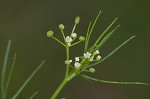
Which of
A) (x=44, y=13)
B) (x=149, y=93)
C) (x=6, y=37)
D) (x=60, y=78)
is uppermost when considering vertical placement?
(x=44, y=13)

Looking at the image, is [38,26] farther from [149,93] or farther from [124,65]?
[149,93]

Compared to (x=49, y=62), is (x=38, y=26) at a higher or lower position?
higher

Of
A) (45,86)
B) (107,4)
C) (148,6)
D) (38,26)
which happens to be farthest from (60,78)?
(148,6)

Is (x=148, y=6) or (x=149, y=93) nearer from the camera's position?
(x=149, y=93)

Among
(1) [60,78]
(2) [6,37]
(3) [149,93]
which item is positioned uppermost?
(2) [6,37]

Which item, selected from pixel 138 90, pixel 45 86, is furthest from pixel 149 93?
pixel 45 86

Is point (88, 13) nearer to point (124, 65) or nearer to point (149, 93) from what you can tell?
point (124, 65)
